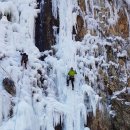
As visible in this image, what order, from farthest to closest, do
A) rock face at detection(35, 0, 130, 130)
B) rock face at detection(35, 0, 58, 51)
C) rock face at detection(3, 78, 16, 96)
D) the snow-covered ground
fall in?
rock face at detection(35, 0, 58, 51)
rock face at detection(35, 0, 130, 130)
rock face at detection(3, 78, 16, 96)
the snow-covered ground

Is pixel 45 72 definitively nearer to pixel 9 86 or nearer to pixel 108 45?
pixel 9 86

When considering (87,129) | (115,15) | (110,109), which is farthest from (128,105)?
(115,15)

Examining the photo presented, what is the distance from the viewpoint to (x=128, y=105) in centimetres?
1862

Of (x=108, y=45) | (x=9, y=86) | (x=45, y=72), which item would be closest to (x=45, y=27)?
(x=45, y=72)

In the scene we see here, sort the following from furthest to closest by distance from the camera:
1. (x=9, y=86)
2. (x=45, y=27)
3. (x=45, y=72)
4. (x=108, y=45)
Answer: (x=108, y=45)
(x=45, y=27)
(x=45, y=72)
(x=9, y=86)

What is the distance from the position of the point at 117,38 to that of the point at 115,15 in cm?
140

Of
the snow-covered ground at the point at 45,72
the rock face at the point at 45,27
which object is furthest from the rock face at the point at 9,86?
the rock face at the point at 45,27

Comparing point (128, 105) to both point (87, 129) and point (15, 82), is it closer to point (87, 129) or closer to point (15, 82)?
point (87, 129)

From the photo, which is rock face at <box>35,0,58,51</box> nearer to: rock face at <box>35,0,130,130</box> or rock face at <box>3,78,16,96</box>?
rock face at <box>35,0,130,130</box>

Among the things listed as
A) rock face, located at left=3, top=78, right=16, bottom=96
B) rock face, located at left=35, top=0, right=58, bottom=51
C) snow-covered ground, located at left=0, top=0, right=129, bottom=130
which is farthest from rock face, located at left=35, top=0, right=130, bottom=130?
rock face, located at left=3, top=78, right=16, bottom=96

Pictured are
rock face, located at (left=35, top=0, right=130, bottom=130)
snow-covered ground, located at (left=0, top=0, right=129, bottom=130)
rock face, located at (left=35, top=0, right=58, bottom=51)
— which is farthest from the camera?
rock face, located at (left=35, top=0, right=58, bottom=51)

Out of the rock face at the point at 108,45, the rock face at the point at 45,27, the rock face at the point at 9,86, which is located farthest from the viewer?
the rock face at the point at 45,27

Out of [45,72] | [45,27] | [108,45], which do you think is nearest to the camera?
[45,72]

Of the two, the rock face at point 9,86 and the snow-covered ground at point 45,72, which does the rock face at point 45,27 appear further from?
the rock face at point 9,86
